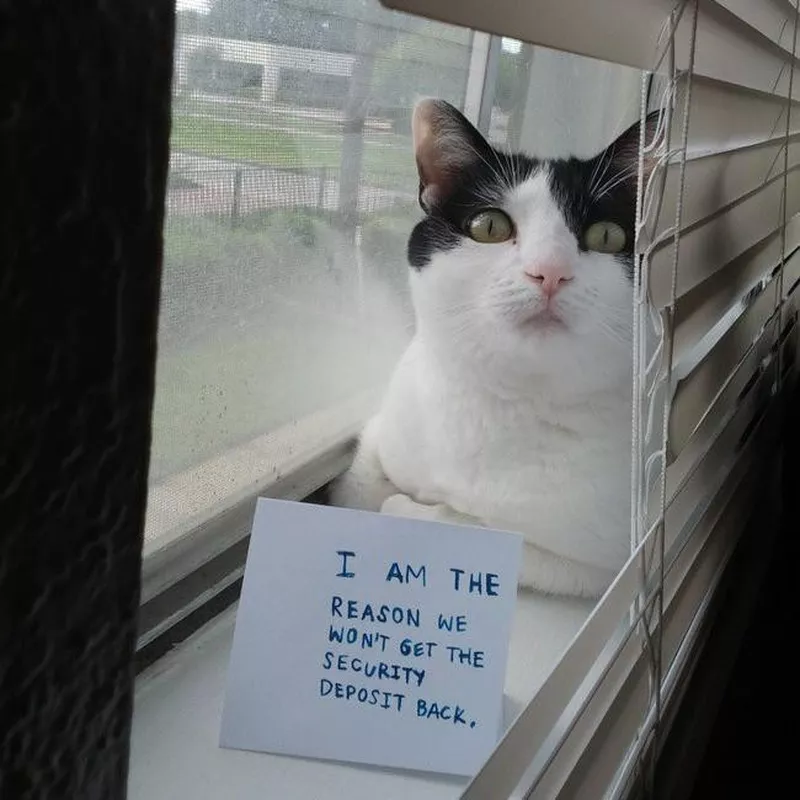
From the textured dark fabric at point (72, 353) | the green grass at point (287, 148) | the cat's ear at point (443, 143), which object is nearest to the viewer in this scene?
the textured dark fabric at point (72, 353)

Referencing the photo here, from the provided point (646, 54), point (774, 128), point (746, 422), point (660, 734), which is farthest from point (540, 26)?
point (746, 422)

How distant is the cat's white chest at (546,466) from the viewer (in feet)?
2.26

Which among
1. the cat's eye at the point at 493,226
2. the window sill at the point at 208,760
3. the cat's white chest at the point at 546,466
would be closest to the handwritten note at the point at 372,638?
the window sill at the point at 208,760

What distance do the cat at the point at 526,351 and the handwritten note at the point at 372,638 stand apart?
133 millimetres

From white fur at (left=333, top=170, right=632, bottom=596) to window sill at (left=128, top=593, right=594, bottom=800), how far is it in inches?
5.0

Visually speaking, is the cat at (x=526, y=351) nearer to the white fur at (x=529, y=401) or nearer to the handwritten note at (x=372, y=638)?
the white fur at (x=529, y=401)

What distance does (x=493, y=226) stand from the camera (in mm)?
679

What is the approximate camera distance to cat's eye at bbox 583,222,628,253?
0.67 m

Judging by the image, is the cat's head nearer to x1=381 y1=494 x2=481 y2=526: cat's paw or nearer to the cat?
the cat

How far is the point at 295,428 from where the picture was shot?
71 centimetres

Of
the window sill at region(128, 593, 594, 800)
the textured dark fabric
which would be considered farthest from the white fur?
the textured dark fabric

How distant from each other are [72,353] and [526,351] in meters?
0.50

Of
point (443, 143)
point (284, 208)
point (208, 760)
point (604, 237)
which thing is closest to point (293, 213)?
point (284, 208)

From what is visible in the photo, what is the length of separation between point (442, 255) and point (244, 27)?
0.82ft
